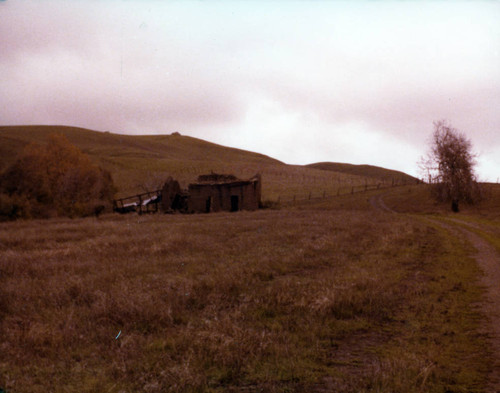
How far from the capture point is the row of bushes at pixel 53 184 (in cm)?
3544

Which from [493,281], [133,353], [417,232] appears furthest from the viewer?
[417,232]

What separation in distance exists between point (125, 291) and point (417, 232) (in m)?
17.2

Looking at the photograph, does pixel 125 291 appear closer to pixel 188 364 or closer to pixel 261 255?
pixel 188 364

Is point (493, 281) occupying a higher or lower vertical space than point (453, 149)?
lower

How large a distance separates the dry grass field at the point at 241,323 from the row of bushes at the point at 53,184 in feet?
80.1

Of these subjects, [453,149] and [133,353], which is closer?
[133,353]

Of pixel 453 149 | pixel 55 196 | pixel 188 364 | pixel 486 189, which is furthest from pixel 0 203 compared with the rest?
pixel 486 189

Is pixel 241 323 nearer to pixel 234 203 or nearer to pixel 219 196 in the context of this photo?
pixel 219 196

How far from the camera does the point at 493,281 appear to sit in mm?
10273

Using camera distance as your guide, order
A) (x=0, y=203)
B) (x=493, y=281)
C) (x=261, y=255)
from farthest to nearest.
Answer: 1. (x=0, y=203)
2. (x=261, y=255)
3. (x=493, y=281)

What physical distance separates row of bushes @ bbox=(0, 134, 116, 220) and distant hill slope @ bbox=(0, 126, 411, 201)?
26.1ft

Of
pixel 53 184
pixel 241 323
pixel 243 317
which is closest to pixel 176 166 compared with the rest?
pixel 53 184

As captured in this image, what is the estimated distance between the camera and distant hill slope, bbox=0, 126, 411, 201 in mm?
76188

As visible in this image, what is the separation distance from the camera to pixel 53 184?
44.4m
